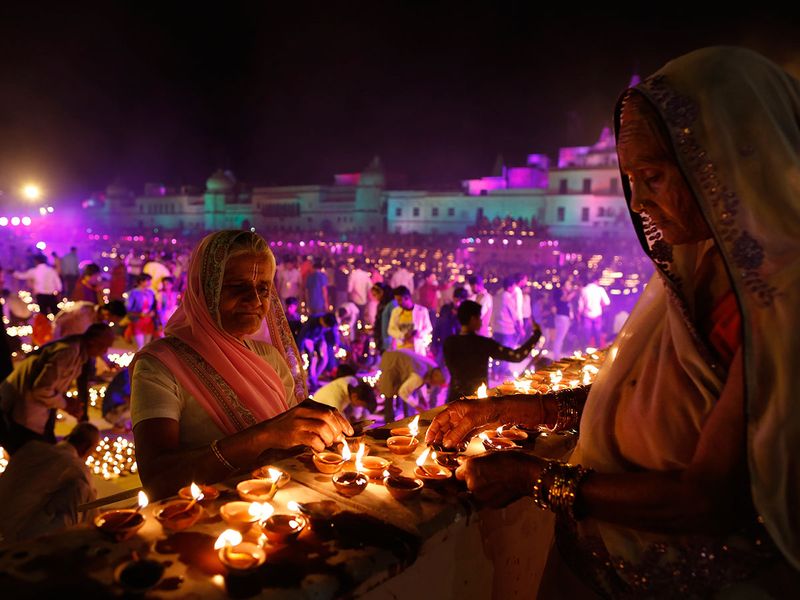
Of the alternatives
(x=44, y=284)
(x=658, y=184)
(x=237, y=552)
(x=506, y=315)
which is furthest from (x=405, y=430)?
(x=44, y=284)

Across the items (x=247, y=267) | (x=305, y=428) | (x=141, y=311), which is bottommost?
(x=141, y=311)

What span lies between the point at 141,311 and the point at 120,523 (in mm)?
10833

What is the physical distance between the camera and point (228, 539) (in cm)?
146

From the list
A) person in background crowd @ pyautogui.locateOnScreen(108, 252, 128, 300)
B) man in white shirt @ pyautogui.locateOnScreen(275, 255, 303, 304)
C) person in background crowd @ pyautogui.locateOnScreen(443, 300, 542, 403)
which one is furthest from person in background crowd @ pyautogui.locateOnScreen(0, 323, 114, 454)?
person in background crowd @ pyautogui.locateOnScreen(108, 252, 128, 300)

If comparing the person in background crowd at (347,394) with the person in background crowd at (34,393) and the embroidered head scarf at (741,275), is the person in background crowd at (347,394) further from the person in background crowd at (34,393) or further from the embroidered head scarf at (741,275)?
the embroidered head scarf at (741,275)

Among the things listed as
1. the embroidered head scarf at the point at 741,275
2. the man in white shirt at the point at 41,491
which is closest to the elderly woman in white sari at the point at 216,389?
the embroidered head scarf at the point at 741,275

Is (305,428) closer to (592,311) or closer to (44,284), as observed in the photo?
(592,311)

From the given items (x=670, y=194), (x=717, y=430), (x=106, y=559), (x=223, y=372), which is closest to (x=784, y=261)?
(x=670, y=194)

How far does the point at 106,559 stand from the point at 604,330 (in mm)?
14595

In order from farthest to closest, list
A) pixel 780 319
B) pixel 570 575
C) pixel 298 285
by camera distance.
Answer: pixel 298 285, pixel 570 575, pixel 780 319

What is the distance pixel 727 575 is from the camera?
1.41 m

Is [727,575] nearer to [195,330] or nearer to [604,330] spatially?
→ [195,330]

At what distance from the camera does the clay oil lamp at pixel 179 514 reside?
1.55 meters

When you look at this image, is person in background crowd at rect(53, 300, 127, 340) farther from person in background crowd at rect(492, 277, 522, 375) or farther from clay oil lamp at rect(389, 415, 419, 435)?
clay oil lamp at rect(389, 415, 419, 435)
